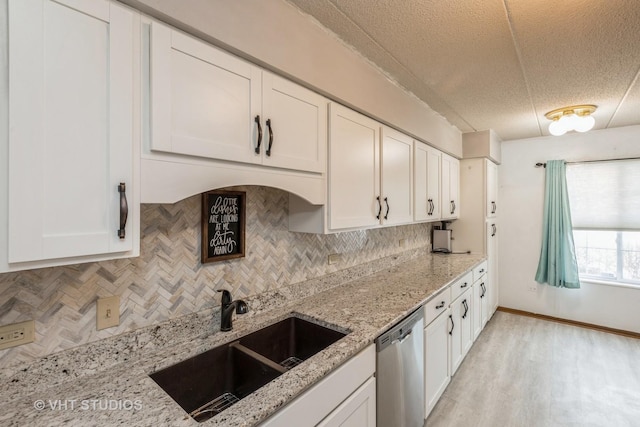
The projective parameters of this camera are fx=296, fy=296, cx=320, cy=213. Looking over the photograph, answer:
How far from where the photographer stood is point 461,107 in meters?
2.81

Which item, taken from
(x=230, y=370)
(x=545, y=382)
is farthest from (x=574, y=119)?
(x=230, y=370)

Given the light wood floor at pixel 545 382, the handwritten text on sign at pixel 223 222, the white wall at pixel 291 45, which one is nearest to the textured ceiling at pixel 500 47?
the white wall at pixel 291 45

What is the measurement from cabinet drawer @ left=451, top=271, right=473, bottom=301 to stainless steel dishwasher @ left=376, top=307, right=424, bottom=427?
29.0 inches

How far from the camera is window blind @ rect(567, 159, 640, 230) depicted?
345cm

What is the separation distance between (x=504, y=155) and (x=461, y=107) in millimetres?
1999

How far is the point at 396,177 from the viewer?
91.1 inches

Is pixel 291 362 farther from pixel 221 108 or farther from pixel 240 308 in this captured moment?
pixel 221 108

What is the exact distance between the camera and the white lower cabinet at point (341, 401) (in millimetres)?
1027

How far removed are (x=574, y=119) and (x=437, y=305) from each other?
2275 millimetres

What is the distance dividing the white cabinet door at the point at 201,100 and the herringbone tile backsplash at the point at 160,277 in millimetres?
391

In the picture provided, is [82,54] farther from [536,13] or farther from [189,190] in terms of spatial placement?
[536,13]

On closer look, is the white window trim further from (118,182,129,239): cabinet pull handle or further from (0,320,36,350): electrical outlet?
(0,320,36,350): electrical outlet

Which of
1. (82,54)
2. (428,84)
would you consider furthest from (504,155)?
(82,54)

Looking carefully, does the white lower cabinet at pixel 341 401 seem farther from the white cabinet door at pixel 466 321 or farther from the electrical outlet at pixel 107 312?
the white cabinet door at pixel 466 321
